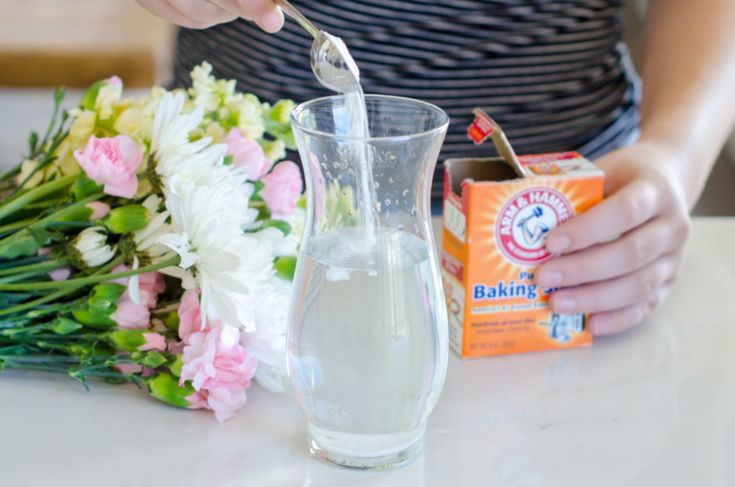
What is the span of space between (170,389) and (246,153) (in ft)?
0.59

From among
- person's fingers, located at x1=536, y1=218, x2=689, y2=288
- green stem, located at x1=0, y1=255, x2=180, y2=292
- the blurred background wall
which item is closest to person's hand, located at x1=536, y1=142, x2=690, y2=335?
person's fingers, located at x1=536, y1=218, x2=689, y2=288

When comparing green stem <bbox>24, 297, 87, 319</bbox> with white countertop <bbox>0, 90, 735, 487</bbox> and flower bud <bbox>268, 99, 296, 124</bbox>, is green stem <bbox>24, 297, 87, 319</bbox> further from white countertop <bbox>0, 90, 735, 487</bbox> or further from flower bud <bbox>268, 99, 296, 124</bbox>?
flower bud <bbox>268, 99, 296, 124</bbox>

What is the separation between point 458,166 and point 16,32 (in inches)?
63.8

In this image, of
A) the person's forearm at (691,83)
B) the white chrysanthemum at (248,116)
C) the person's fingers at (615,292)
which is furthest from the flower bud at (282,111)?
the person's forearm at (691,83)

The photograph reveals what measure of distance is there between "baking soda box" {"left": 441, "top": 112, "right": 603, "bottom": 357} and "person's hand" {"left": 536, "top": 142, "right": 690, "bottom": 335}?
0.01 metres

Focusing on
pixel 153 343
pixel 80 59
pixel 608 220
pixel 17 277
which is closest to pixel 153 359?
pixel 153 343

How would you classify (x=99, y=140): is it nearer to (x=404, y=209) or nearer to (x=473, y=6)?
(x=404, y=209)

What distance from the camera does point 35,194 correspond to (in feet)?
2.45

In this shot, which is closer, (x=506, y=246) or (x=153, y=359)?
(x=153, y=359)

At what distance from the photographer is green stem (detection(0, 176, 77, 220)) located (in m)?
0.74

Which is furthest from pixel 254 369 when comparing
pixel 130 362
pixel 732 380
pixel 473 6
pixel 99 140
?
pixel 473 6

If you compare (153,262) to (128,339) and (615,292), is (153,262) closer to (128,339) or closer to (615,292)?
(128,339)

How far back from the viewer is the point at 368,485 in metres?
0.65

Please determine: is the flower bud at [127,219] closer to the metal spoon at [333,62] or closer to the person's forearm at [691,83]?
the metal spoon at [333,62]
